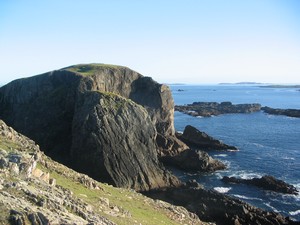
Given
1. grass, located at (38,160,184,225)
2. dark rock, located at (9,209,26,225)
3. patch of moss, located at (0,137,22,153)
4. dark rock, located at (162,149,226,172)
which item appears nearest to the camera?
dark rock, located at (9,209,26,225)

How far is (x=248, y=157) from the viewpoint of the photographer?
304 ft

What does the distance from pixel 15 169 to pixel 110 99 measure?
166 ft

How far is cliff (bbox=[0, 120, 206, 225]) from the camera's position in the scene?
59.5ft

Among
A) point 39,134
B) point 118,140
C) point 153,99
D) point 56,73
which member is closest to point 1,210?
point 118,140

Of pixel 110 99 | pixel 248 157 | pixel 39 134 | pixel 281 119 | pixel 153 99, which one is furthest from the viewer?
pixel 281 119

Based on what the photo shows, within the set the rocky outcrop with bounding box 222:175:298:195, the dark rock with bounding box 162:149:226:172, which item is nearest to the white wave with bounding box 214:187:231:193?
the rocky outcrop with bounding box 222:175:298:195

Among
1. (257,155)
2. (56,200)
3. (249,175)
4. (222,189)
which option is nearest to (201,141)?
(257,155)

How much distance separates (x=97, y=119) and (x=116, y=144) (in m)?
6.10

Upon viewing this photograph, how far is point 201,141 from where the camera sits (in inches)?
4215

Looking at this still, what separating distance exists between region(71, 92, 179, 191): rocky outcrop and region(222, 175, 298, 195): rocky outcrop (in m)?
12.4

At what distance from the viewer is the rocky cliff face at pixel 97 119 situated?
223 feet

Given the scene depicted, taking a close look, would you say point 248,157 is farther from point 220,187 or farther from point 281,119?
point 281,119

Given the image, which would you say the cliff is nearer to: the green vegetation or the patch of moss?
the patch of moss

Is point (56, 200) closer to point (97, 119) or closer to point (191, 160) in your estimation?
point (97, 119)
